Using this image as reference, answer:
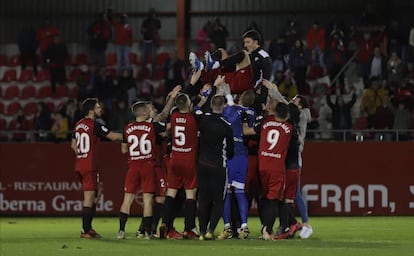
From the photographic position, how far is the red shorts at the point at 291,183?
62.2 feet

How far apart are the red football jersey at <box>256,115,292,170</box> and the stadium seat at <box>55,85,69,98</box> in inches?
652

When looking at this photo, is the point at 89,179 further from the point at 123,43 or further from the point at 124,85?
the point at 123,43

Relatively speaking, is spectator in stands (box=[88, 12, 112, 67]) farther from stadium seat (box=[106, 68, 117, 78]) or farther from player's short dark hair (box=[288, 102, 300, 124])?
player's short dark hair (box=[288, 102, 300, 124])

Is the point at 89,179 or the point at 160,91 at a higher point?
the point at 160,91

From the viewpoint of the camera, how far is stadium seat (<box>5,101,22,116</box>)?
34.4m

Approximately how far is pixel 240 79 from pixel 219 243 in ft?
9.44

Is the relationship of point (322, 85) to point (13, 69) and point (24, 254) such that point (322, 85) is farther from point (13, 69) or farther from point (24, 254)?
point (24, 254)

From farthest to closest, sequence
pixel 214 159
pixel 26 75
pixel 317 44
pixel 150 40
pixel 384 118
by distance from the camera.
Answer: pixel 26 75 → pixel 150 40 → pixel 317 44 → pixel 384 118 → pixel 214 159

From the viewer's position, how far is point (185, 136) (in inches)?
736

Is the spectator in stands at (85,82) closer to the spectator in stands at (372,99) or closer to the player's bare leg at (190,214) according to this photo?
the spectator in stands at (372,99)

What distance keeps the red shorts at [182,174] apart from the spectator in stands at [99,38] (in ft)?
52.8

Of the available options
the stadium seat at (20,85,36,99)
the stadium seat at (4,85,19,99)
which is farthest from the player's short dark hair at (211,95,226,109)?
the stadium seat at (4,85,19,99)

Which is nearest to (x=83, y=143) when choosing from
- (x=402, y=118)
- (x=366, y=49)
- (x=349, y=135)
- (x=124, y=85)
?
(x=349, y=135)

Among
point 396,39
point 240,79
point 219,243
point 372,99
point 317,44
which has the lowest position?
point 219,243
